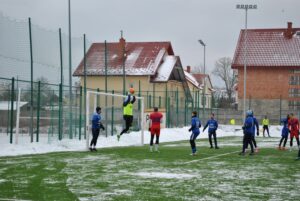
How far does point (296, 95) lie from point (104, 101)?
107 ft

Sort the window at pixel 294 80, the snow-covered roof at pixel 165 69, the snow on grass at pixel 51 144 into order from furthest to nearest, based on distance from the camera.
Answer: the window at pixel 294 80 → the snow-covered roof at pixel 165 69 → the snow on grass at pixel 51 144

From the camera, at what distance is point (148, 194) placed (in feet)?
36.1

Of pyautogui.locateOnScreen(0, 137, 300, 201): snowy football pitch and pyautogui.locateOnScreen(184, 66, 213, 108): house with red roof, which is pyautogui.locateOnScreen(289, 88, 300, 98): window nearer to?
pyautogui.locateOnScreen(184, 66, 213, 108): house with red roof

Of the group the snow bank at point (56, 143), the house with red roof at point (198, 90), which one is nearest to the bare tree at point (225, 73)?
the house with red roof at point (198, 90)

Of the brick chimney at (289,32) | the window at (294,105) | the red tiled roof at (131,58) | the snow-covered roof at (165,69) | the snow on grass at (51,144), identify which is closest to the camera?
the snow on grass at (51,144)

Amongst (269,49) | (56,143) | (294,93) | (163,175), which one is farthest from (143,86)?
(163,175)

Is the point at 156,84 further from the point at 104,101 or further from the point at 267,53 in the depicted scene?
the point at 104,101

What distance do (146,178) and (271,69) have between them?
52611mm

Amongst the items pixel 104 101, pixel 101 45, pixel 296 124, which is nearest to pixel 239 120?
pixel 101 45

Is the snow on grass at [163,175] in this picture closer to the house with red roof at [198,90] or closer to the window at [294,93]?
the house with red roof at [198,90]

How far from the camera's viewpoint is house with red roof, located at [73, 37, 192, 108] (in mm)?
55094

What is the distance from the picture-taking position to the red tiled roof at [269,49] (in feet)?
210

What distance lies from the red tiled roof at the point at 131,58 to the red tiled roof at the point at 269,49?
344 inches

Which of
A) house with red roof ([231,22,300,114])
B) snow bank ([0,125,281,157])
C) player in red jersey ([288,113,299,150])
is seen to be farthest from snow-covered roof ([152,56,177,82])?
player in red jersey ([288,113,299,150])
